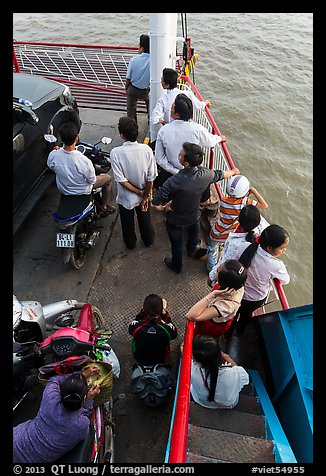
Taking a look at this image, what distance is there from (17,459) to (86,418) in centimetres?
49

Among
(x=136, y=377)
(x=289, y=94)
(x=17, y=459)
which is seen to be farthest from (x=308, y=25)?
(x=17, y=459)

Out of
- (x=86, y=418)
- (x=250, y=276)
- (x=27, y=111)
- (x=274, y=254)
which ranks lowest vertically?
(x=86, y=418)

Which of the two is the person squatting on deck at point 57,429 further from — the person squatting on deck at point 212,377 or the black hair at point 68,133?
the black hair at point 68,133

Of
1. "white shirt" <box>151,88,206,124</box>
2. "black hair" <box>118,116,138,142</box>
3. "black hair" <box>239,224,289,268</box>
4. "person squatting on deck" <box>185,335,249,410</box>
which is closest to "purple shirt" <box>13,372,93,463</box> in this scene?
"person squatting on deck" <box>185,335,249,410</box>

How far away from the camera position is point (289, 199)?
7676mm

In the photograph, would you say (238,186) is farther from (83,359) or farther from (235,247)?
(83,359)

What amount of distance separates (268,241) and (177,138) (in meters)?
1.63

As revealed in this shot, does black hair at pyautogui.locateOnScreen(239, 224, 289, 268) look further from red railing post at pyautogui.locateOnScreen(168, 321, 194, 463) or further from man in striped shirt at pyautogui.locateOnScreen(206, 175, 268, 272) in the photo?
red railing post at pyautogui.locateOnScreen(168, 321, 194, 463)

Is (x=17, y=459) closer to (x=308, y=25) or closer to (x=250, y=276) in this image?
(x=250, y=276)

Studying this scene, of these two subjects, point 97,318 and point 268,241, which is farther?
point 97,318

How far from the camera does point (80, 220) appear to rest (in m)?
4.03

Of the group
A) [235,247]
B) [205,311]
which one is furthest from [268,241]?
[205,311]

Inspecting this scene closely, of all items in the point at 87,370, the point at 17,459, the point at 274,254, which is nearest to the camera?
the point at 17,459

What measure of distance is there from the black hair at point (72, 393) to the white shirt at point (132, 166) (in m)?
2.19
